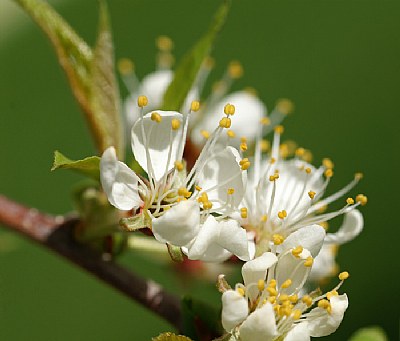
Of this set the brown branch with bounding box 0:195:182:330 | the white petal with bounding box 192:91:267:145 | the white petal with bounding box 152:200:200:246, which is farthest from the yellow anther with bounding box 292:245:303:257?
the white petal with bounding box 192:91:267:145

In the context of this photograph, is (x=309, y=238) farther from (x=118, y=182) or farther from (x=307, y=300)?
(x=118, y=182)

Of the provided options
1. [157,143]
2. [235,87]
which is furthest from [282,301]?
[235,87]

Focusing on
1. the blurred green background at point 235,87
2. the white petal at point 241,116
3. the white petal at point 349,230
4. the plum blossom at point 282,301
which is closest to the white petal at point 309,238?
the plum blossom at point 282,301

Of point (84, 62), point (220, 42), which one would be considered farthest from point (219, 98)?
point (220, 42)

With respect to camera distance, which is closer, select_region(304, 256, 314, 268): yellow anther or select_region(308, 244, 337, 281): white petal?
select_region(304, 256, 314, 268): yellow anther

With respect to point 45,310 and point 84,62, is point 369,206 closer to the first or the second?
point 45,310

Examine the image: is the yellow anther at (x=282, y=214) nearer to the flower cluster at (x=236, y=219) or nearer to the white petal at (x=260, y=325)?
the flower cluster at (x=236, y=219)

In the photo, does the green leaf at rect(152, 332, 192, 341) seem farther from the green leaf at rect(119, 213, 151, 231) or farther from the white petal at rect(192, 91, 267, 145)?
the white petal at rect(192, 91, 267, 145)
